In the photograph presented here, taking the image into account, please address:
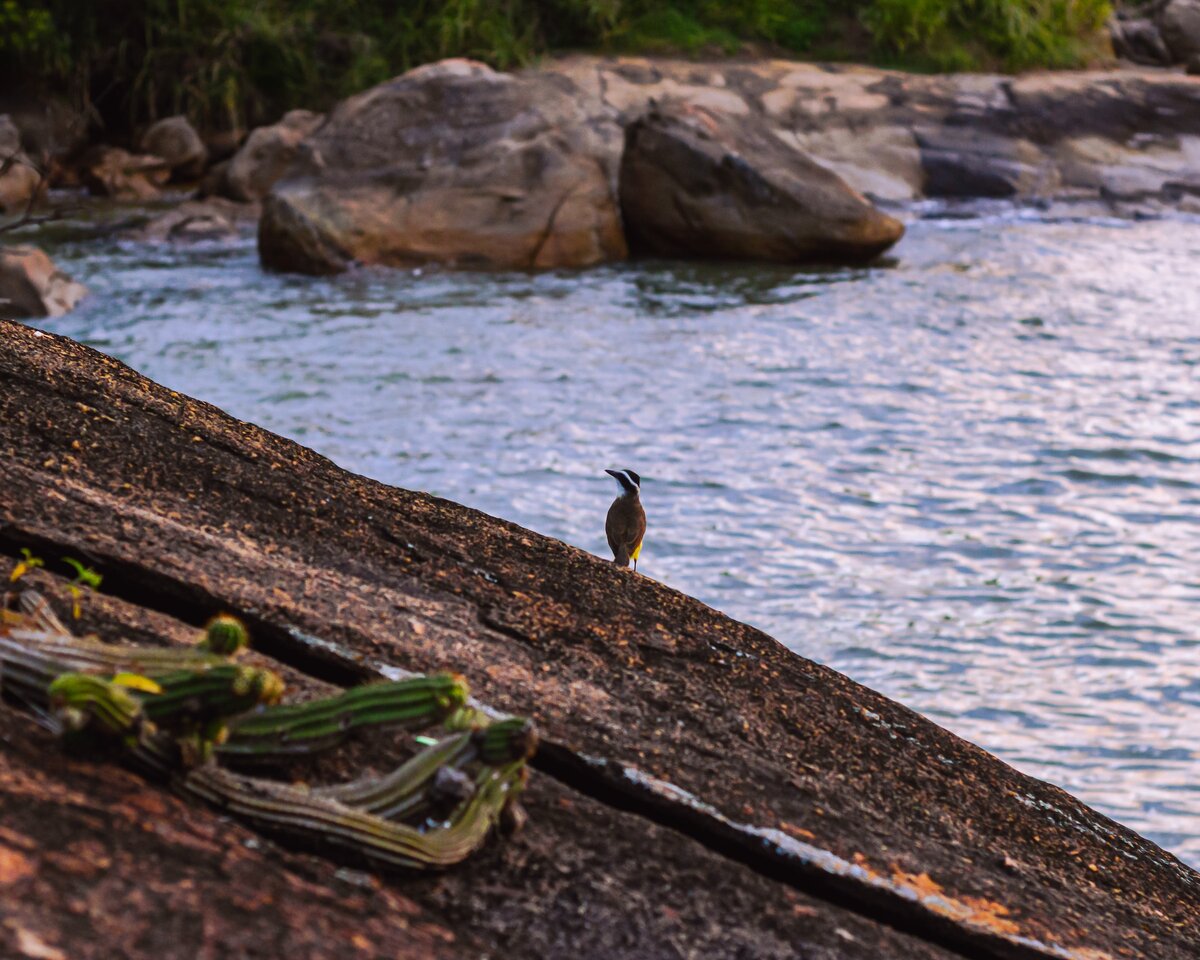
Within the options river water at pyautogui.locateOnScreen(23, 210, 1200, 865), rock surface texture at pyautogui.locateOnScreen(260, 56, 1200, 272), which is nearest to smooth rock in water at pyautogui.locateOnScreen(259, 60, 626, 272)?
rock surface texture at pyautogui.locateOnScreen(260, 56, 1200, 272)

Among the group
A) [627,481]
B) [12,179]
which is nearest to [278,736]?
[627,481]

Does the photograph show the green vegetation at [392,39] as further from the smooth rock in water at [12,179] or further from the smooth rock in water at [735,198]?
the smooth rock in water at [735,198]

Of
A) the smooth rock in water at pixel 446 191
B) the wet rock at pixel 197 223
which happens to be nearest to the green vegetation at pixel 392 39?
the wet rock at pixel 197 223

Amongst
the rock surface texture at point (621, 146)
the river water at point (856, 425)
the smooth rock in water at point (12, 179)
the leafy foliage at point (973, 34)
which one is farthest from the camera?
the leafy foliage at point (973, 34)

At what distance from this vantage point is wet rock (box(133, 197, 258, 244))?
13.9 m

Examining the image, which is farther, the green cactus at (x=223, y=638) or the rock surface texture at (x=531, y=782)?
the green cactus at (x=223, y=638)

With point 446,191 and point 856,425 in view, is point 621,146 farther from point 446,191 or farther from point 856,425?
point 856,425

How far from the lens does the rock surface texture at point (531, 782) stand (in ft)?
4.90

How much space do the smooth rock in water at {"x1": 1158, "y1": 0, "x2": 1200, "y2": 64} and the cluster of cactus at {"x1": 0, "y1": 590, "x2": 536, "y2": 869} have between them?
18.8 meters

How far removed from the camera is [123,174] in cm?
1616

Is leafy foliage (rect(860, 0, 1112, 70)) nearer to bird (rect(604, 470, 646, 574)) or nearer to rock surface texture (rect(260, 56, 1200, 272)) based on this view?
rock surface texture (rect(260, 56, 1200, 272))

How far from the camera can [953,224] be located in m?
14.2

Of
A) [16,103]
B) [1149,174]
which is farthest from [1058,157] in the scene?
[16,103]

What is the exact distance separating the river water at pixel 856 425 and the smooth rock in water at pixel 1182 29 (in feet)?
19.3
